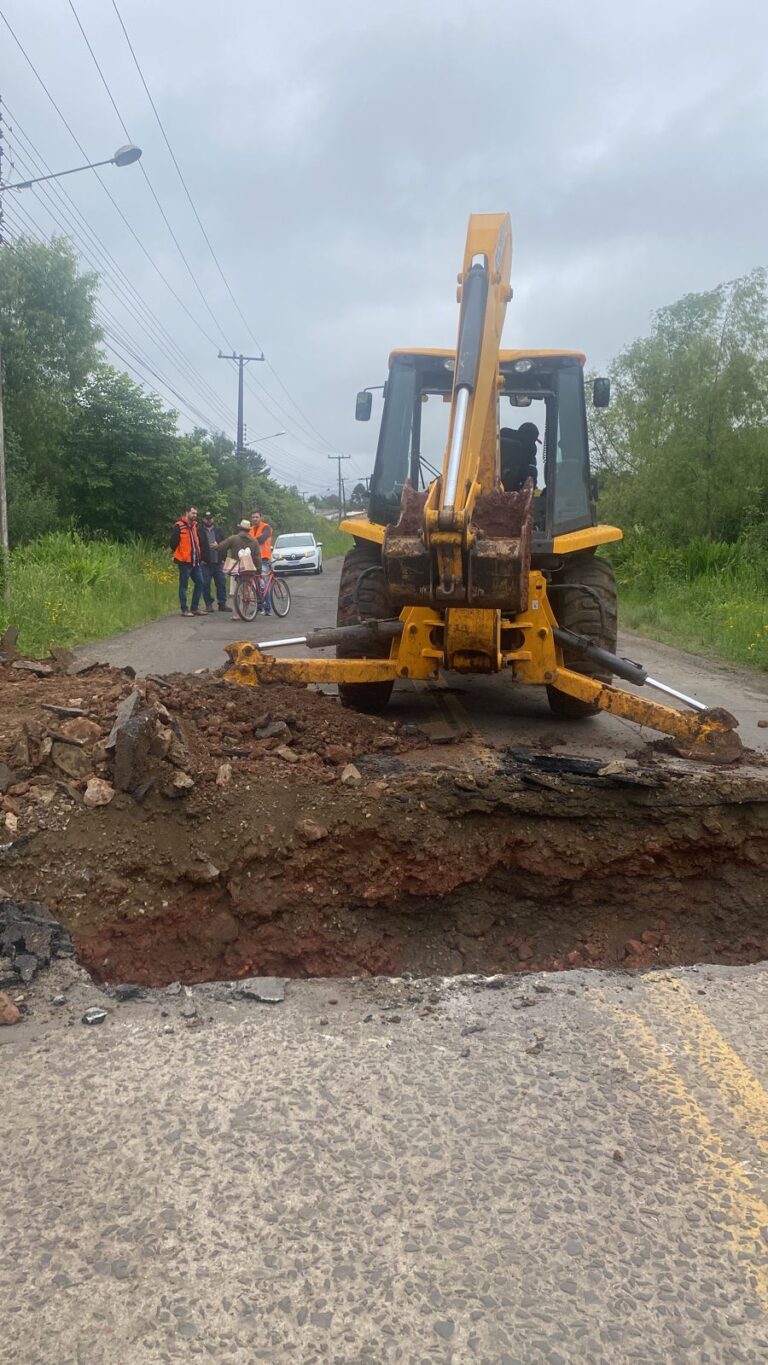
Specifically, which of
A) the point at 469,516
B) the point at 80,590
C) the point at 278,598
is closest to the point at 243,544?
the point at 278,598

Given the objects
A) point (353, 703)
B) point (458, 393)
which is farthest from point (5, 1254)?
point (353, 703)

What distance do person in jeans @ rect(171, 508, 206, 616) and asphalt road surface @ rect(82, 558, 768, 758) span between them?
95 cm

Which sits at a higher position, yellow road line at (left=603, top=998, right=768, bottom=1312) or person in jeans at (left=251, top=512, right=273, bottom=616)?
person in jeans at (left=251, top=512, right=273, bottom=616)

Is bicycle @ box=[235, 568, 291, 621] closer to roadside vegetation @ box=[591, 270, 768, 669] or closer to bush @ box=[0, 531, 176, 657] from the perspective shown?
bush @ box=[0, 531, 176, 657]

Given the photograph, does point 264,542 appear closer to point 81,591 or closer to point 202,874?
point 81,591

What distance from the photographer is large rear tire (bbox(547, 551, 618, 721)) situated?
7379mm

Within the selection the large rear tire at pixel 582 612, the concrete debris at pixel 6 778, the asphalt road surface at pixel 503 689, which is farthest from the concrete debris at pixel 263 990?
the large rear tire at pixel 582 612

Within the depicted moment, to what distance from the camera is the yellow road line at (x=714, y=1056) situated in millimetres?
2639

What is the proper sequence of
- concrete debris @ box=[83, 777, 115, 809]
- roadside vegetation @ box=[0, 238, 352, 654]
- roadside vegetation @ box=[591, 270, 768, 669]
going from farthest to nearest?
roadside vegetation @ box=[0, 238, 352, 654] < roadside vegetation @ box=[591, 270, 768, 669] < concrete debris @ box=[83, 777, 115, 809]

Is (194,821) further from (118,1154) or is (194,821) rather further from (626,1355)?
(626,1355)

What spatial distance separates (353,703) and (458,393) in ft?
8.81

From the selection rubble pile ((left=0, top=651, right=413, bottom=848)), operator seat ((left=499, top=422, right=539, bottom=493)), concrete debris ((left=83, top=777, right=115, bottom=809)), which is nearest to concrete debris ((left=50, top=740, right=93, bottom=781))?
rubble pile ((left=0, top=651, right=413, bottom=848))

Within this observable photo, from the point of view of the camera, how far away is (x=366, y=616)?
748 cm

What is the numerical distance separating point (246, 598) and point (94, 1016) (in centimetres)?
1389
